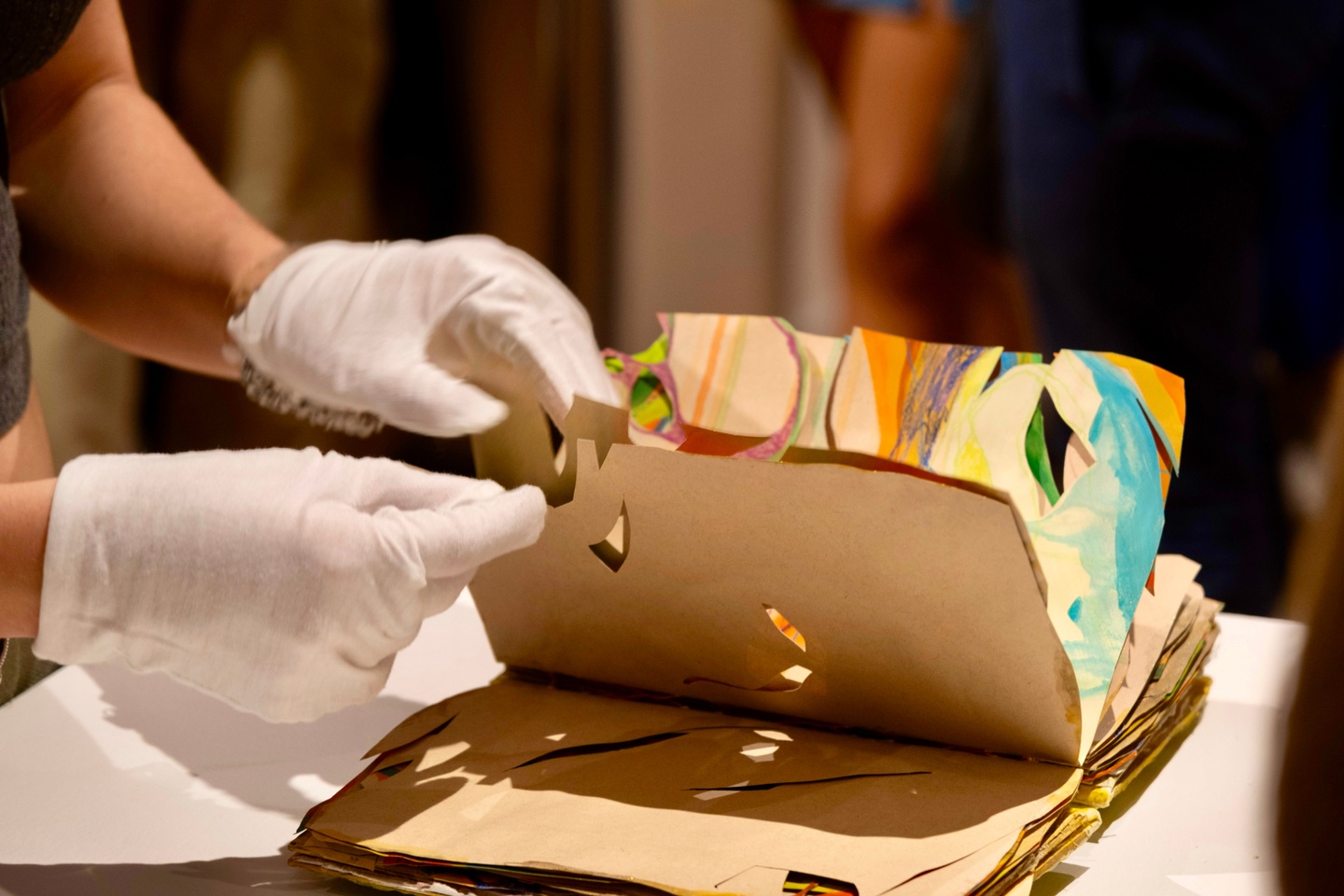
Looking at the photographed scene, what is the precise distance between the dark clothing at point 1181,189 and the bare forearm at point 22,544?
1.00 m

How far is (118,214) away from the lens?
2.20 feet

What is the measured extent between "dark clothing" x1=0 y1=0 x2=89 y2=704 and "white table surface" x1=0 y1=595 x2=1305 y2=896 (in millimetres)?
24

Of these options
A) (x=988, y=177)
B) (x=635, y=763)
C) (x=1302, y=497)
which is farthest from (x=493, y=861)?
(x=1302, y=497)

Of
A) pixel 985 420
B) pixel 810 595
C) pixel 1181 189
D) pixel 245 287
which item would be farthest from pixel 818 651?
pixel 1181 189

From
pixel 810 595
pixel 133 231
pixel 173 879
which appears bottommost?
pixel 173 879

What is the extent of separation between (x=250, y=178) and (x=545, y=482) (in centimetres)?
118

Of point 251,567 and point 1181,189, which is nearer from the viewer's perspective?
point 251,567

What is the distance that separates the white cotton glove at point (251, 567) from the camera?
0.42m

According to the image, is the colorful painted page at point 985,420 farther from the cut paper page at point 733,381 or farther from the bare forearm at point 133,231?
the bare forearm at point 133,231

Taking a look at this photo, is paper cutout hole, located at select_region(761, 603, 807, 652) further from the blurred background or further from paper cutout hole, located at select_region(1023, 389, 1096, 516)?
the blurred background

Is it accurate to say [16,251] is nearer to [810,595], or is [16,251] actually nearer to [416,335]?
[416,335]

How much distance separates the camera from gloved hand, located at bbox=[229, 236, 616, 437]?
1.80 ft

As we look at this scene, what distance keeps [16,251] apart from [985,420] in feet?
1.48

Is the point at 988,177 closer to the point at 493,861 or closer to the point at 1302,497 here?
the point at 1302,497
